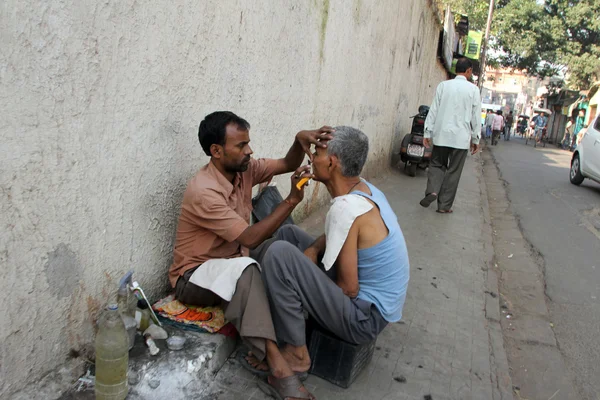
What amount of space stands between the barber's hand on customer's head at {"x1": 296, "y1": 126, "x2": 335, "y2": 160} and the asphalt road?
211 cm

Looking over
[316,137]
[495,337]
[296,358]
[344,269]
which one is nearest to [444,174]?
[495,337]

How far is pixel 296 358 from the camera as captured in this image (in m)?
2.47

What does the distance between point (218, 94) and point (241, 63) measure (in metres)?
0.35

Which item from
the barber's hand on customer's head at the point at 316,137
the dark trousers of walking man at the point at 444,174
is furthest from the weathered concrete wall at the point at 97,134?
the dark trousers of walking man at the point at 444,174

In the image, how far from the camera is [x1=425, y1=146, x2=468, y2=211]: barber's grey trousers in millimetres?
6426

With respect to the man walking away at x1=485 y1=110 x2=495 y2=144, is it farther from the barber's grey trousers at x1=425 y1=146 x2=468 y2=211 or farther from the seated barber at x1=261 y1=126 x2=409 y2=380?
the seated barber at x1=261 y1=126 x2=409 y2=380

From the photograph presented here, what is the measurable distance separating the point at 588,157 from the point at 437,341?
28.8 feet

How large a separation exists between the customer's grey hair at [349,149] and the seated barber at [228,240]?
0.35 feet

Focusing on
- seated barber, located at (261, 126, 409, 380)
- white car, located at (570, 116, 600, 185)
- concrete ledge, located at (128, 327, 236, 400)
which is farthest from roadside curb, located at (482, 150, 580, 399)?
white car, located at (570, 116, 600, 185)

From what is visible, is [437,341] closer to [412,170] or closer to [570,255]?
[570,255]

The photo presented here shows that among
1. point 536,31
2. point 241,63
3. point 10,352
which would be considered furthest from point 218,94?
point 536,31

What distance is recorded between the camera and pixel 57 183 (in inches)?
79.5

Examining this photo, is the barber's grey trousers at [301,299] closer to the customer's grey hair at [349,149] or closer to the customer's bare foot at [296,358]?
the customer's bare foot at [296,358]

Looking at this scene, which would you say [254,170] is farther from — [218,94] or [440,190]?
[440,190]
